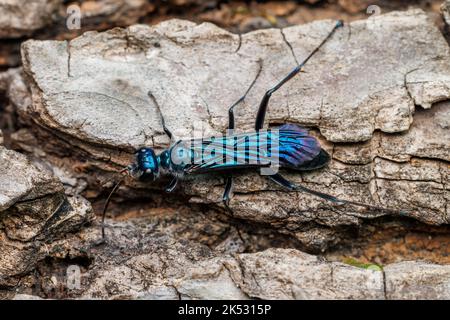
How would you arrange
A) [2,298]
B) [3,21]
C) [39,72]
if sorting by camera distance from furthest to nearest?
[3,21] → [39,72] → [2,298]

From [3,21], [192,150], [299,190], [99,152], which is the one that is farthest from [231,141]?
[3,21]

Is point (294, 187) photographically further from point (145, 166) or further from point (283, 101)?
point (145, 166)

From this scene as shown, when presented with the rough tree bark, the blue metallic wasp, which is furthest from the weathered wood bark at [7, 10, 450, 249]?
the blue metallic wasp

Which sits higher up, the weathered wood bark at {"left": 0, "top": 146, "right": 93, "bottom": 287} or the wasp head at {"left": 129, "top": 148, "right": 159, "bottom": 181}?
the wasp head at {"left": 129, "top": 148, "right": 159, "bottom": 181}

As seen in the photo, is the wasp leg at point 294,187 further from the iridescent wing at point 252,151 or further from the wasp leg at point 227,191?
the wasp leg at point 227,191

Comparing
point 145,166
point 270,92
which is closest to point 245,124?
point 270,92

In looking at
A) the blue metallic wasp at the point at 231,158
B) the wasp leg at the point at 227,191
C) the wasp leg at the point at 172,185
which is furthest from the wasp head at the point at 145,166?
the wasp leg at the point at 227,191

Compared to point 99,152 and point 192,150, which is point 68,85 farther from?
point 192,150

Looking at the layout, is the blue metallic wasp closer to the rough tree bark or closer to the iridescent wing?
the iridescent wing
